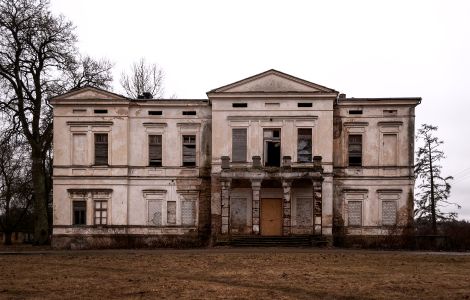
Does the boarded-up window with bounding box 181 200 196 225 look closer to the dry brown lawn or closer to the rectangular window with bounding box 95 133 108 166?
the rectangular window with bounding box 95 133 108 166

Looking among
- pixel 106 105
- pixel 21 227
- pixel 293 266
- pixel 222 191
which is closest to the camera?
pixel 293 266

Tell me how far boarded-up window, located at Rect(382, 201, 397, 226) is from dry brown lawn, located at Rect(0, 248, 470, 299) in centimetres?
878

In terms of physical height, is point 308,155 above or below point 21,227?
above

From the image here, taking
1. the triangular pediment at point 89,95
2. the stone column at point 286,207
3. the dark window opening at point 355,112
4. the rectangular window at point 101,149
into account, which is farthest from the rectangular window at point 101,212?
the dark window opening at point 355,112

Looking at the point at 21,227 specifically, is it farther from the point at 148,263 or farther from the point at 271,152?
the point at 148,263

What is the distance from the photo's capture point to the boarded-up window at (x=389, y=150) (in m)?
36.8

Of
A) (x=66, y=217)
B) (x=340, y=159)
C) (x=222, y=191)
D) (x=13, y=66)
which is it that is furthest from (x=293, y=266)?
(x=13, y=66)

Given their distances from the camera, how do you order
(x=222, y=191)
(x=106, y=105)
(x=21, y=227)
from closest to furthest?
(x=222, y=191)
(x=106, y=105)
(x=21, y=227)

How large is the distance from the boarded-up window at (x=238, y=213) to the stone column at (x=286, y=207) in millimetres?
2789

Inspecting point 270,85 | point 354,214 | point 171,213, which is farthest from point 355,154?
point 171,213

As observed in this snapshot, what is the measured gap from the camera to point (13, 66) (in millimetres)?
39719

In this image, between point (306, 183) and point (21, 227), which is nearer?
point (306, 183)

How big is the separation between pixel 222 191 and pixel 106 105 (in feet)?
29.4

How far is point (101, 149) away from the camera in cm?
3753
